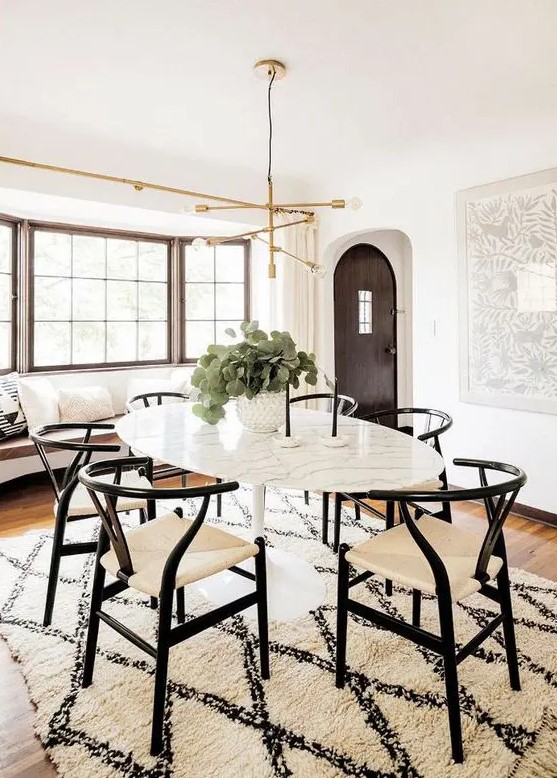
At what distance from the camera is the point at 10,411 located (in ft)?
13.1

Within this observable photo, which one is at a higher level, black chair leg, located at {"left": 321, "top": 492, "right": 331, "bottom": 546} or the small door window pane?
the small door window pane

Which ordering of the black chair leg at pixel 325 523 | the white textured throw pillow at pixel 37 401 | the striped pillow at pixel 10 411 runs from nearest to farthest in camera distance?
the black chair leg at pixel 325 523 < the striped pillow at pixel 10 411 < the white textured throw pillow at pixel 37 401

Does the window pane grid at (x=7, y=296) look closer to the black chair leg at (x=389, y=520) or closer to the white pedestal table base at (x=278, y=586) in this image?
the white pedestal table base at (x=278, y=586)

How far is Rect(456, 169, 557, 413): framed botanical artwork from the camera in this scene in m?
3.36

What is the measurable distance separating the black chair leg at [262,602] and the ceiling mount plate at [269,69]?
7.50ft

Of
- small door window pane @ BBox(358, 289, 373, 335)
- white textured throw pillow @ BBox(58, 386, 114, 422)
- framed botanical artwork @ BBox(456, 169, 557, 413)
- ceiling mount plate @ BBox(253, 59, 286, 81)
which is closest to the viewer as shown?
ceiling mount plate @ BBox(253, 59, 286, 81)

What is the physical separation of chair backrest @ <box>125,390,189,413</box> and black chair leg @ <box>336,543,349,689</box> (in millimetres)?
2043

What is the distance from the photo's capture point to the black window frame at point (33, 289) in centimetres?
454

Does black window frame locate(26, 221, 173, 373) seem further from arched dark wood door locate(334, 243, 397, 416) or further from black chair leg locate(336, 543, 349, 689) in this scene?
black chair leg locate(336, 543, 349, 689)

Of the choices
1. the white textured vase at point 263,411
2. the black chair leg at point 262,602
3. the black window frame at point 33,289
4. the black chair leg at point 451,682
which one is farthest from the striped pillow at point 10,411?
the black chair leg at point 451,682

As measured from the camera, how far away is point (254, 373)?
2.24 meters

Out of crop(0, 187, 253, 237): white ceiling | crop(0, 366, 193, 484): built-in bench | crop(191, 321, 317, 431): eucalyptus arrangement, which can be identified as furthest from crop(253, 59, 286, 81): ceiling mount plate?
crop(0, 366, 193, 484): built-in bench

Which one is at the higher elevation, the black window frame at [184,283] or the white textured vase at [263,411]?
the black window frame at [184,283]

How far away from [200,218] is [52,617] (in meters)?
3.56
